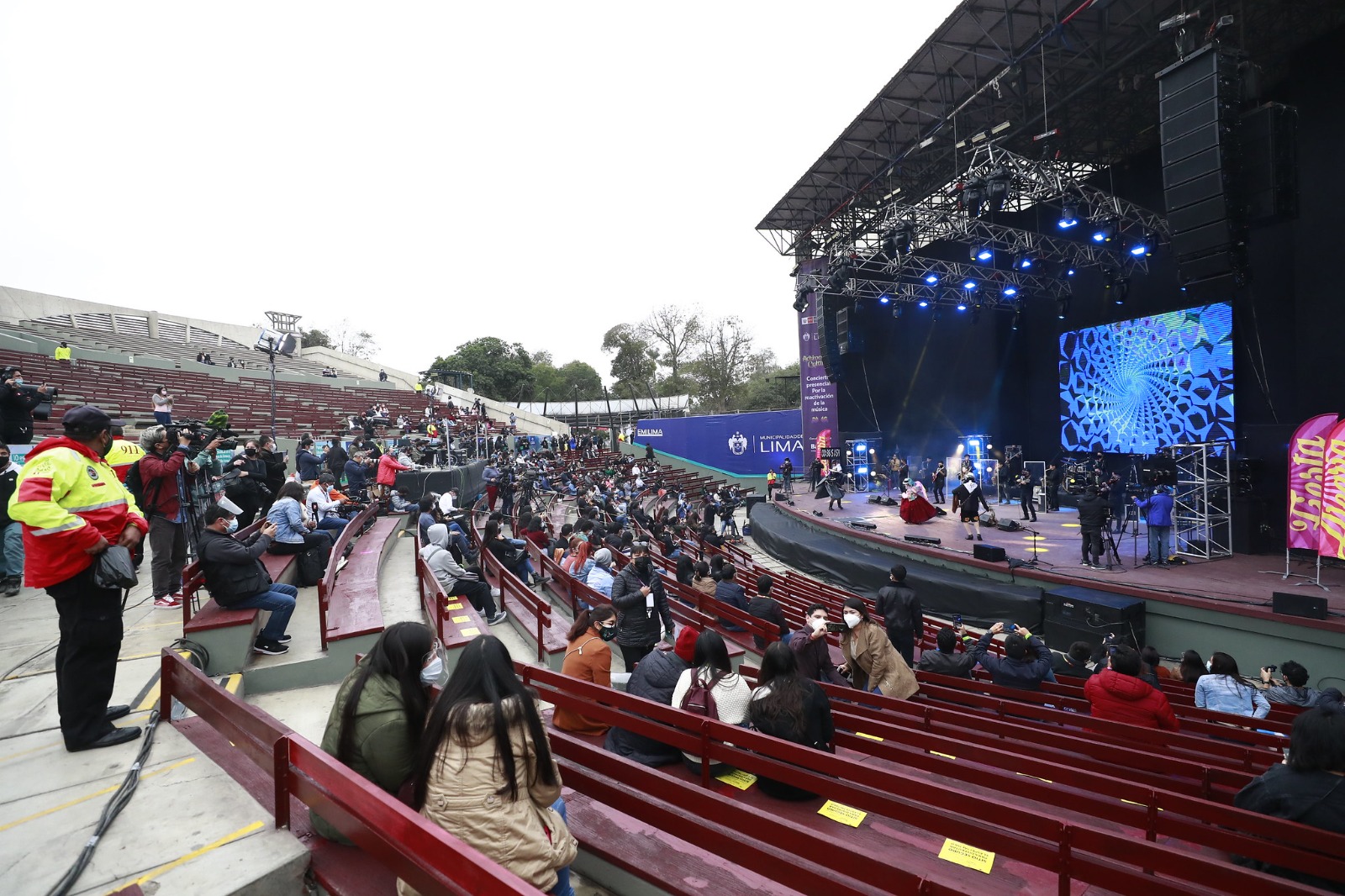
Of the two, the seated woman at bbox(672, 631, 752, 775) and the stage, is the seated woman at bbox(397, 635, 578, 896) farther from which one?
the stage

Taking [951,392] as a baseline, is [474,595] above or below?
below

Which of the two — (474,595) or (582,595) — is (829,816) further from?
(474,595)

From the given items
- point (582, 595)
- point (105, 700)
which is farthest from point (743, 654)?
point (105, 700)

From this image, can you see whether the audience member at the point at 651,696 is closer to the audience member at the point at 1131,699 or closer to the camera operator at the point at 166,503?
the audience member at the point at 1131,699

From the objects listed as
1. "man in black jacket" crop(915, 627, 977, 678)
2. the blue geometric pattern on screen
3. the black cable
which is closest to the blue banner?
the blue geometric pattern on screen

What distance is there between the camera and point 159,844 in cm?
240

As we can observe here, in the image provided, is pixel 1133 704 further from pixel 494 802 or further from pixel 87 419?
pixel 87 419

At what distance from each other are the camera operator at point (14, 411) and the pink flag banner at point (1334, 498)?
63.1 feet

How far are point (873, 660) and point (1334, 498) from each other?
9.33 meters

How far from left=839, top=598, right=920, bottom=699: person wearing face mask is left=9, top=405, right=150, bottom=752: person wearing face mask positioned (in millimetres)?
5113

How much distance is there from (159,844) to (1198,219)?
13.2 meters

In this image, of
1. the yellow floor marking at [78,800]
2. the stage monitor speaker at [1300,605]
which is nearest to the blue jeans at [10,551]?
the yellow floor marking at [78,800]

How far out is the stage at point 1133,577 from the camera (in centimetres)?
830

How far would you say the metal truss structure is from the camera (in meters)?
11.8
